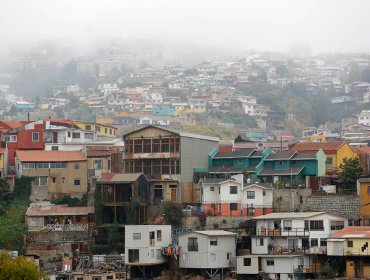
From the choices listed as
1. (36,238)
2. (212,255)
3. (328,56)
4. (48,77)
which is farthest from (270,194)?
(48,77)

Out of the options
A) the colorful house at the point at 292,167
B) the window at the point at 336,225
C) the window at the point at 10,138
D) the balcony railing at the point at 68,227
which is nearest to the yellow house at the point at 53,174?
the window at the point at 10,138

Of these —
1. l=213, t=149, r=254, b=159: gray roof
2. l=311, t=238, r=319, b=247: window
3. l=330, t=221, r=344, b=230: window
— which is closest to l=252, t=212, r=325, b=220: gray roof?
l=330, t=221, r=344, b=230: window

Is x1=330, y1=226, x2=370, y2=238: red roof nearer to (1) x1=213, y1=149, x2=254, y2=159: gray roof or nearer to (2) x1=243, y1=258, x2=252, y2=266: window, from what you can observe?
(2) x1=243, y1=258, x2=252, y2=266: window

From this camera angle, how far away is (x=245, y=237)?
178 feet

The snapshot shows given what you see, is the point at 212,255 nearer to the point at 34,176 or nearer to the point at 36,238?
the point at 36,238

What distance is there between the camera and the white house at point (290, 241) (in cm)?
5122

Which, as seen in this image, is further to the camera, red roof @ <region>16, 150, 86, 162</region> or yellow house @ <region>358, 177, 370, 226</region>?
red roof @ <region>16, 150, 86, 162</region>

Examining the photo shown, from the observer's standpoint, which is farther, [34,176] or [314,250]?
[34,176]

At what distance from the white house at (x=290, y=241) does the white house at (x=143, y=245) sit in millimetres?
4036

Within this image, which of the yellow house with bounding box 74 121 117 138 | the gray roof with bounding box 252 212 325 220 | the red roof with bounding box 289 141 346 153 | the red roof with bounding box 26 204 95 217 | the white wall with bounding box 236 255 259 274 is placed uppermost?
the yellow house with bounding box 74 121 117 138

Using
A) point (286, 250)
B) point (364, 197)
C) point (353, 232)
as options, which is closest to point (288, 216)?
point (286, 250)

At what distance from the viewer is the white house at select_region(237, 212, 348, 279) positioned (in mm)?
51219

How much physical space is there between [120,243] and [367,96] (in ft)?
297

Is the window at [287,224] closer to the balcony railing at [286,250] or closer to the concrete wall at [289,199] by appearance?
the balcony railing at [286,250]
